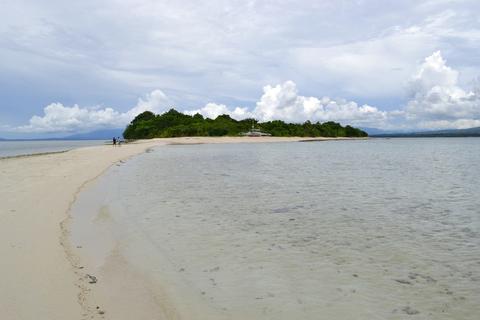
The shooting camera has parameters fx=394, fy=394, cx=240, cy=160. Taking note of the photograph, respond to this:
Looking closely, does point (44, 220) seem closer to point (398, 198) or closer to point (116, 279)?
point (116, 279)

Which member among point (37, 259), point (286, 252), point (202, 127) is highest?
point (202, 127)

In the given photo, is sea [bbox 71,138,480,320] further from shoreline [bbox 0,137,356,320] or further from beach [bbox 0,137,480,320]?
shoreline [bbox 0,137,356,320]

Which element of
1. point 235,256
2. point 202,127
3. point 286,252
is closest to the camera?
point 235,256

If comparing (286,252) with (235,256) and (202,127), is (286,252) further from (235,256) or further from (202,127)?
(202,127)

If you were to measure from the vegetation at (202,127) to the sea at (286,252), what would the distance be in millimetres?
118703

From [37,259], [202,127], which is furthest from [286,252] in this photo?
[202,127]

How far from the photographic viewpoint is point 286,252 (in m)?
9.00

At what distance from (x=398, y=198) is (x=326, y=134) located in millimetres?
163999

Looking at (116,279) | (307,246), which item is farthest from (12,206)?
(307,246)

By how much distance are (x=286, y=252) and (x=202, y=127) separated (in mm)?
128842

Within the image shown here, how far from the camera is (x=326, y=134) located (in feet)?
583

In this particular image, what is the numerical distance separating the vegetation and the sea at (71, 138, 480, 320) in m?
119

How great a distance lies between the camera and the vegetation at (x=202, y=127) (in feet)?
447

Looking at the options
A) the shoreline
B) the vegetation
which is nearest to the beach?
the shoreline
